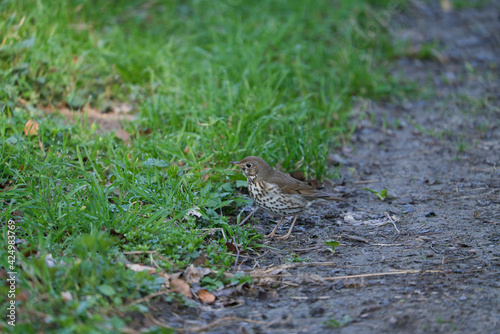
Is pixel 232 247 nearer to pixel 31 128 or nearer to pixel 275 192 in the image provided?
pixel 275 192

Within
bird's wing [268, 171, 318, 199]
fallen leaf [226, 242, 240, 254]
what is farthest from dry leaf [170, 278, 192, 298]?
bird's wing [268, 171, 318, 199]

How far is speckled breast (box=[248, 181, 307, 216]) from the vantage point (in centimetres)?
469

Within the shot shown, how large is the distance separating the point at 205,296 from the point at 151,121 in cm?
286

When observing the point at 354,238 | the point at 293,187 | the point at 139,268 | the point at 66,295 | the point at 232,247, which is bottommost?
the point at 354,238

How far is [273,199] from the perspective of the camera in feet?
15.4

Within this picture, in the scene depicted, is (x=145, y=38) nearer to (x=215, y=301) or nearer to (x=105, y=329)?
(x=215, y=301)

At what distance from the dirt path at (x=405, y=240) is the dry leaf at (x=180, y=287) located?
0.13 meters

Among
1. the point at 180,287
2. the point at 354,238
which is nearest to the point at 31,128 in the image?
the point at 180,287

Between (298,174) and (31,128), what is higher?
(31,128)

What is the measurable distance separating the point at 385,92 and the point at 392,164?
6.11ft

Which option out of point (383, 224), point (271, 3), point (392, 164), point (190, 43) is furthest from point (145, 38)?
point (383, 224)

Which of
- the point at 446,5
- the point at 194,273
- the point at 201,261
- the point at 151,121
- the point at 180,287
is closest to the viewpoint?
the point at 180,287

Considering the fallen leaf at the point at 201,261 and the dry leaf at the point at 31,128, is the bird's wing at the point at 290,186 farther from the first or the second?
the dry leaf at the point at 31,128

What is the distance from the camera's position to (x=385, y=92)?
7.85 meters
